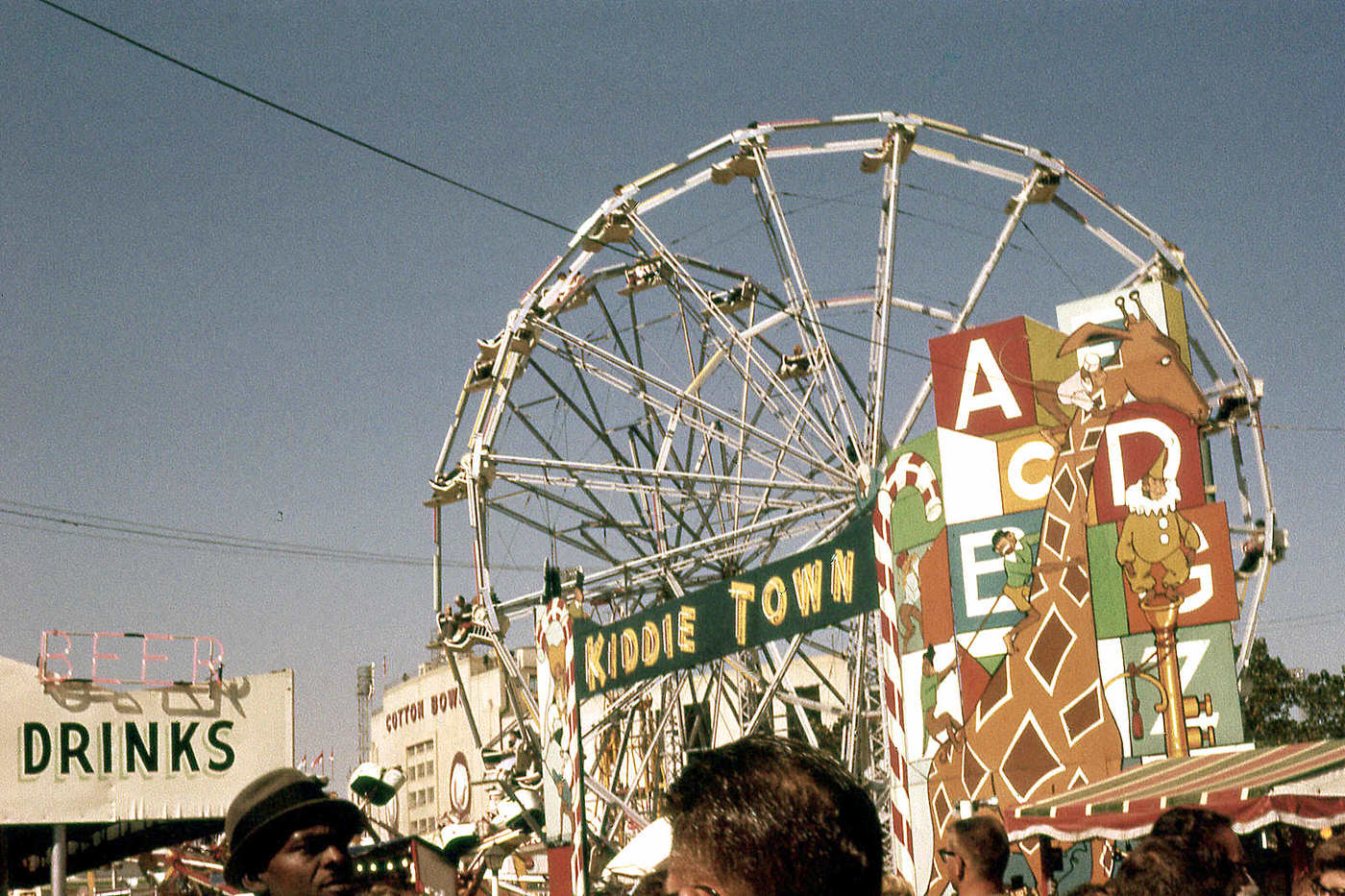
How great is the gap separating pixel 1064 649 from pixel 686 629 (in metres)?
5.42

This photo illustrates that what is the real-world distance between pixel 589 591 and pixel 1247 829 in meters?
17.1

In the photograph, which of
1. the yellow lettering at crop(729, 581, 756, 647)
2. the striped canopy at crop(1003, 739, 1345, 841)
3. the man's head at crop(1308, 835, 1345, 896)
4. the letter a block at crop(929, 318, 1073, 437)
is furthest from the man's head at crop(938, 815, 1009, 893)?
the yellow lettering at crop(729, 581, 756, 647)

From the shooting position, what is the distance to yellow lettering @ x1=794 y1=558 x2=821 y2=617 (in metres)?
18.2

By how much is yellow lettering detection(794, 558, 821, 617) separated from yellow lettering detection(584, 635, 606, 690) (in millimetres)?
5223

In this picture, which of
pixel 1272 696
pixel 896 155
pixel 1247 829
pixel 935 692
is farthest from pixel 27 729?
pixel 1272 696

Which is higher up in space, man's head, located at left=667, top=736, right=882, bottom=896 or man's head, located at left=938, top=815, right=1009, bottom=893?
man's head, located at left=667, top=736, right=882, bottom=896

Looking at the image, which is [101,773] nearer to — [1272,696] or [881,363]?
[881,363]

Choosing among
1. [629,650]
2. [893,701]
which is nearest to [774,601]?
[629,650]

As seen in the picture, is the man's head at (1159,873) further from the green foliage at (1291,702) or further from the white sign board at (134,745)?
the green foliage at (1291,702)

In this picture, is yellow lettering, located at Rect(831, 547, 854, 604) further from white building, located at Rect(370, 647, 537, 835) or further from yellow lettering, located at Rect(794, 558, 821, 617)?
white building, located at Rect(370, 647, 537, 835)

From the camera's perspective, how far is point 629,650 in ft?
73.0

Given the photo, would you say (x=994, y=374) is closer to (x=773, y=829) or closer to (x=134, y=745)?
(x=134, y=745)

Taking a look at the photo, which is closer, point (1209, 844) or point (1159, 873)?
point (1159, 873)

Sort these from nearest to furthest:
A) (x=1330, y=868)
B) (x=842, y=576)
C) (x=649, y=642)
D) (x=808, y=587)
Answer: (x=1330, y=868), (x=842, y=576), (x=808, y=587), (x=649, y=642)
